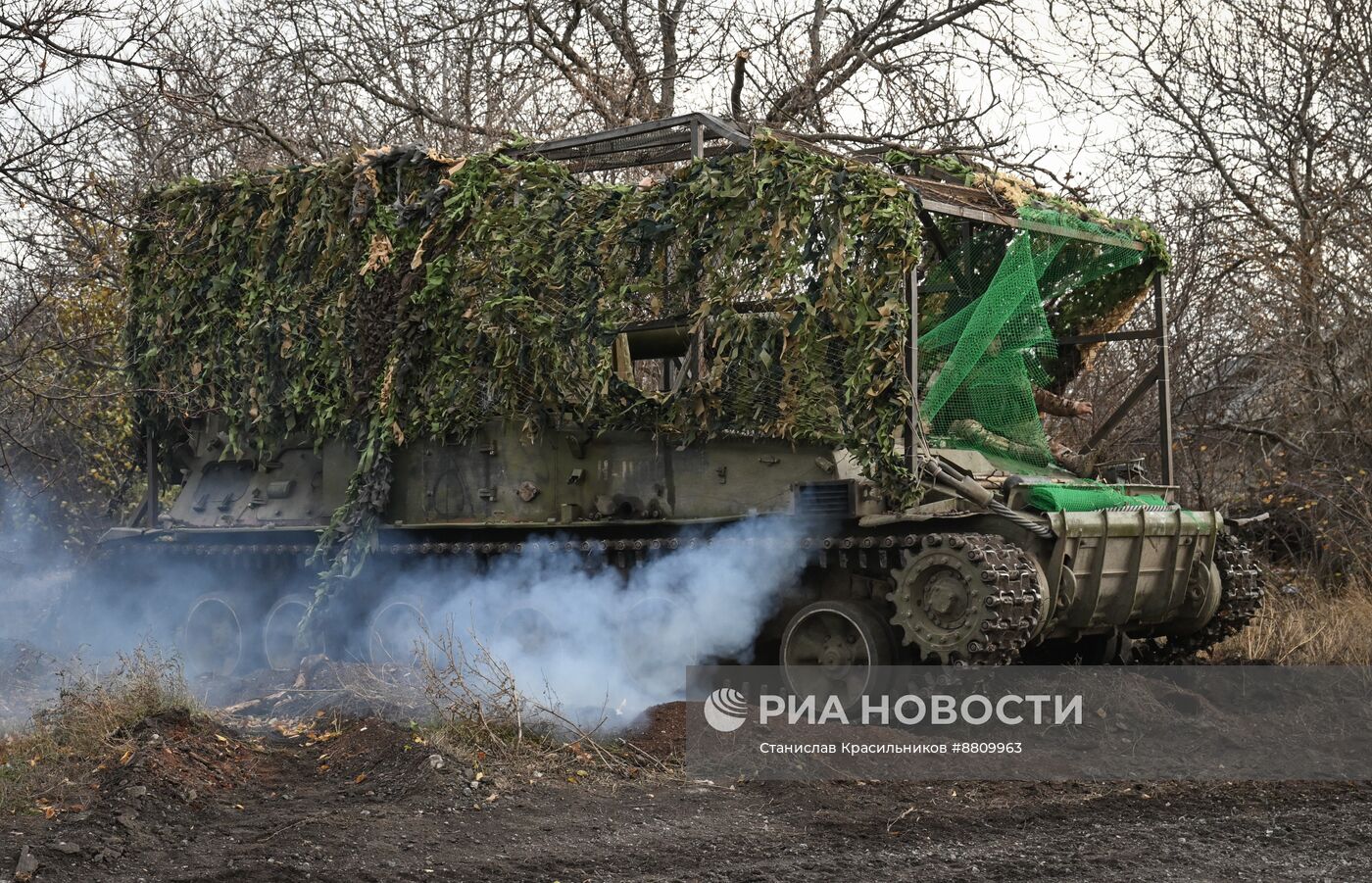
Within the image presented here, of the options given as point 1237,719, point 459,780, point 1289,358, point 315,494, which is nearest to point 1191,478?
point 1289,358

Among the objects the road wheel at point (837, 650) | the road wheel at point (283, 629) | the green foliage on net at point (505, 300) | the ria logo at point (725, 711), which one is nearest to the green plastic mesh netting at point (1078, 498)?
the green foliage on net at point (505, 300)

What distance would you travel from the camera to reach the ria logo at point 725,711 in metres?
9.76

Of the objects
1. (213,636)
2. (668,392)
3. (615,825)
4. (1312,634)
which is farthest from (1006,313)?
(213,636)

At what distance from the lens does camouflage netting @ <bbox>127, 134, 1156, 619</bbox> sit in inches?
420

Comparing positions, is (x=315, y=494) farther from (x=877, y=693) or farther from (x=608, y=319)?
(x=877, y=693)

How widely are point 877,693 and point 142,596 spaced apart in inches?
310

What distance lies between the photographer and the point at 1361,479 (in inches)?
579

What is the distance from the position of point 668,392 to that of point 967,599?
9.99ft

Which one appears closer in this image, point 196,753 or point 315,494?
point 196,753

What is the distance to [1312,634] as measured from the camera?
1273cm

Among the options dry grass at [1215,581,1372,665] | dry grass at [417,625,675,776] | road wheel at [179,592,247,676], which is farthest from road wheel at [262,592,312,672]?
dry grass at [1215,581,1372,665]

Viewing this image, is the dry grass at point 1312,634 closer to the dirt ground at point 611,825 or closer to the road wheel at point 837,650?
the road wheel at point 837,650

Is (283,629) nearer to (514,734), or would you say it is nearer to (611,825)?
(514,734)

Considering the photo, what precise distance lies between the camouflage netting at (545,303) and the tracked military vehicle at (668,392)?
0.08 ft
